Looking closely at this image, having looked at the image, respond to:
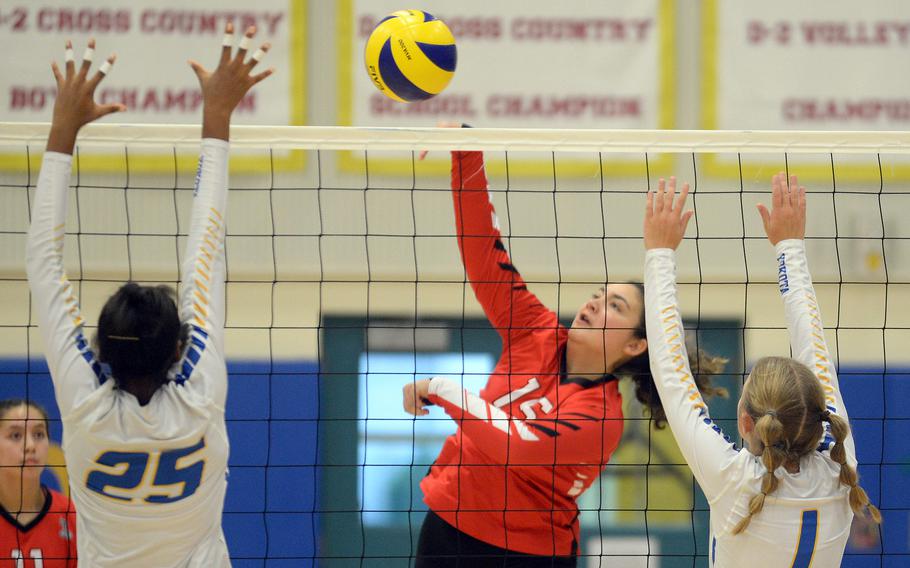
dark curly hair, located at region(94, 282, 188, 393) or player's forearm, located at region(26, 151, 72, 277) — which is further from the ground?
player's forearm, located at region(26, 151, 72, 277)

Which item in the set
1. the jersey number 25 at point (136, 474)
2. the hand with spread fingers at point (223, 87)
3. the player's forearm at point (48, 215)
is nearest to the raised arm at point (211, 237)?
the hand with spread fingers at point (223, 87)

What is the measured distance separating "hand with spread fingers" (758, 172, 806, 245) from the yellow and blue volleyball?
48.5 inches

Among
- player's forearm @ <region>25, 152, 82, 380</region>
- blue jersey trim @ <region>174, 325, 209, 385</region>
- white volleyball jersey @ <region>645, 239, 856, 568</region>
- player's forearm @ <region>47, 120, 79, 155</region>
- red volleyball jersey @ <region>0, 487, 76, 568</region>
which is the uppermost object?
player's forearm @ <region>47, 120, 79, 155</region>

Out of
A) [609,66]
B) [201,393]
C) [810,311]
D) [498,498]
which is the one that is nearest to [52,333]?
[201,393]

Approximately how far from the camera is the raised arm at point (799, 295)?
252cm

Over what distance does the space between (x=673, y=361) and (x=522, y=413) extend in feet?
2.57

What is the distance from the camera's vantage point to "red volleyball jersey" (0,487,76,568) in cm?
314

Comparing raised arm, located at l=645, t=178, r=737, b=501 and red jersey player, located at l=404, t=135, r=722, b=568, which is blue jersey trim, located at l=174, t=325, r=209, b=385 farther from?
raised arm, located at l=645, t=178, r=737, b=501

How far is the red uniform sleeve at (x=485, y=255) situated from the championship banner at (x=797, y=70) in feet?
11.8

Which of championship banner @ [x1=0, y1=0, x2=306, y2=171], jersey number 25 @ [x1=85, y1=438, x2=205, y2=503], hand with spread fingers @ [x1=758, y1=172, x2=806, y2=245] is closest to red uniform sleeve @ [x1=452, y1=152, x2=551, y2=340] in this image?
hand with spread fingers @ [x1=758, y1=172, x2=806, y2=245]

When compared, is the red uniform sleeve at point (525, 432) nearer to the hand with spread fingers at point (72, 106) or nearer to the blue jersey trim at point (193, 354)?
the blue jersey trim at point (193, 354)

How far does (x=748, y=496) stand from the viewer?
229 cm

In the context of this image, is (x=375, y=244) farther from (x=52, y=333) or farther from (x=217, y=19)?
(x=52, y=333)

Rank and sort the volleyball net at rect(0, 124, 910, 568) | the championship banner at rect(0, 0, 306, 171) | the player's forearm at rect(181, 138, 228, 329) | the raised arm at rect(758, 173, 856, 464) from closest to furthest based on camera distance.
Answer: the player's forearm at rect(181, 138, 228, 329) < the raised arm at rect(758, 173, 856, 464) < the volleyball net at rect(0, 124, 910, 568) < the championship banner at rect(0, 0, 306, 171)
